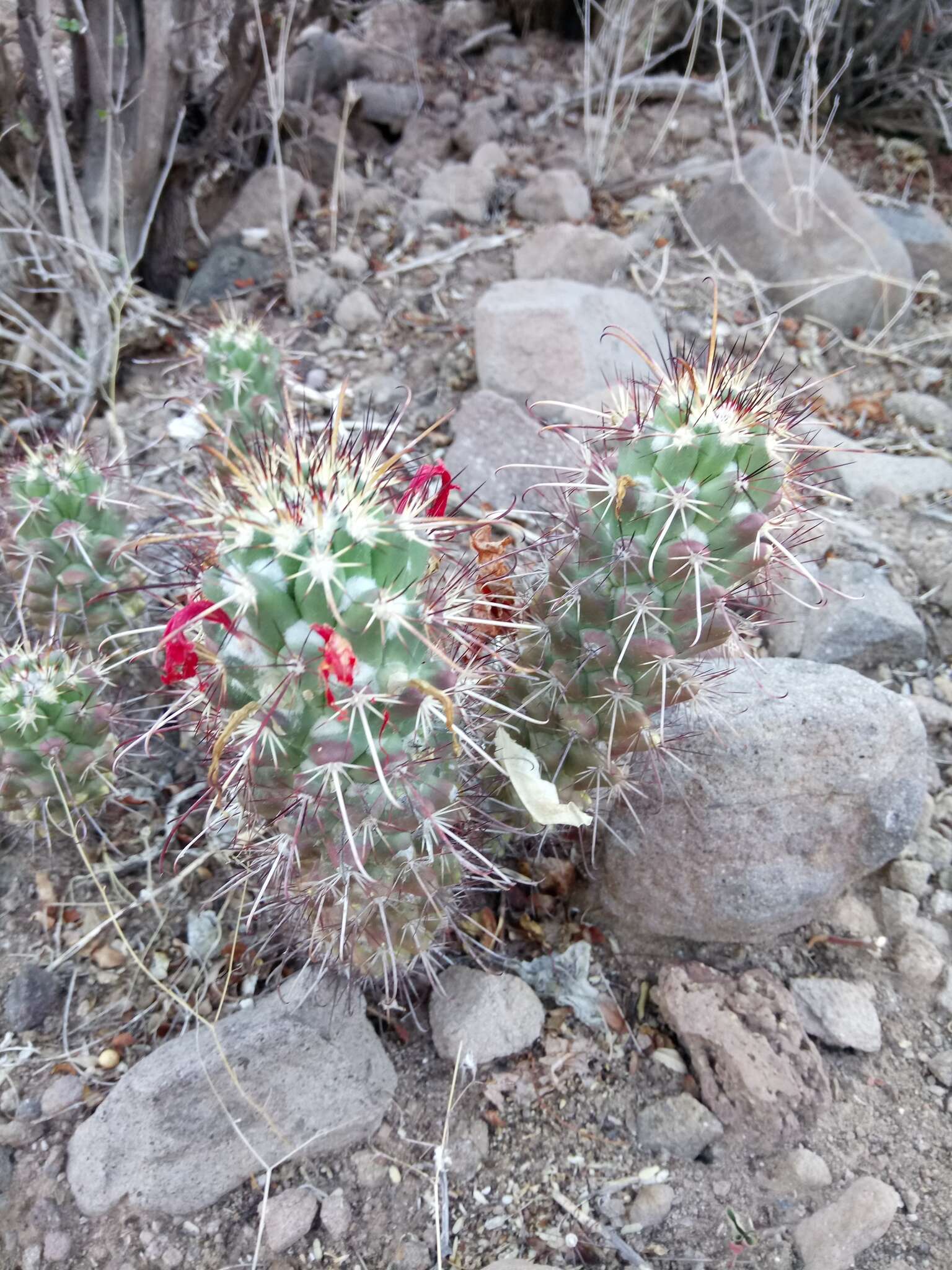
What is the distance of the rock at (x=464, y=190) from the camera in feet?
15.3

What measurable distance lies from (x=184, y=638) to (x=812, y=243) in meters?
3.95

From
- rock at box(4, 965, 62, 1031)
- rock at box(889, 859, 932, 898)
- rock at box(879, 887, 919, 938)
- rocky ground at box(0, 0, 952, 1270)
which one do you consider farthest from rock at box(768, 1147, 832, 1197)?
Answer: rock at box(4, 965, 62, 1031)

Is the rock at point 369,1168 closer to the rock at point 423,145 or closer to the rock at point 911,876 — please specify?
the rock at point 911,876

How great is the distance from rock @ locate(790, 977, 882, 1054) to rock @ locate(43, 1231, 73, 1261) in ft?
4.99

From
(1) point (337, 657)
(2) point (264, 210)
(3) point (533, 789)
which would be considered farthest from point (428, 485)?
(2) point (264, 210)

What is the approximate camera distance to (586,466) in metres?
1.74

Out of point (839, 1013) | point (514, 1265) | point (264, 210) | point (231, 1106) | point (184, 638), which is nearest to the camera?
point (184, 638)

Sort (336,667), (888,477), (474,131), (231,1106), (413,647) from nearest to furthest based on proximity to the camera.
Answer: (336,667) < (413,647) < (231,1106) < (888,477) < (474,131)

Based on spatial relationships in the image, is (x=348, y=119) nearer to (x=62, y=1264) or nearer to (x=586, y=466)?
(x=586, y=466)

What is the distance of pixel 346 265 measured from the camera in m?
4.15

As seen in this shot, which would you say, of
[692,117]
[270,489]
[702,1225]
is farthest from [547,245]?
[702,1225]

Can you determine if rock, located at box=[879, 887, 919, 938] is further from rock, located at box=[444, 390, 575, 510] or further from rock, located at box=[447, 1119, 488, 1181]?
rock, located at box=[444, 390, 575, 510]

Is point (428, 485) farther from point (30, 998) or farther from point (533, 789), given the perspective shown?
point (30, 998)

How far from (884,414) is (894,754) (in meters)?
2.08
